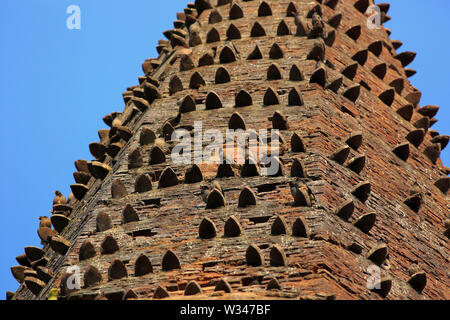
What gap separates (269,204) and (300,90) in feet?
10.3

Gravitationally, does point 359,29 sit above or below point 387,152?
above

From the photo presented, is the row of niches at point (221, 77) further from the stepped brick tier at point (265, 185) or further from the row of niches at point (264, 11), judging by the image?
the row of niches at point (264, 11)

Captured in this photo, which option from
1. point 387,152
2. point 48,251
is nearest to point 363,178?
point 387,152

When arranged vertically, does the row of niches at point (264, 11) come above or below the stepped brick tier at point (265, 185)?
above

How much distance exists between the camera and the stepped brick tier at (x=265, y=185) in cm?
1343

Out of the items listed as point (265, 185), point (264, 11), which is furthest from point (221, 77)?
point (265, 185)

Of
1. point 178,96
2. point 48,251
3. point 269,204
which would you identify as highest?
point 178,96

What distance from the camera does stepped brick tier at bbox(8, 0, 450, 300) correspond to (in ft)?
→ 44.1

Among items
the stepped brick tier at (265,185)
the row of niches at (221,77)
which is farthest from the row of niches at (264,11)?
the row of niches at (221,77)

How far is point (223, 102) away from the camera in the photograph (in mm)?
17250

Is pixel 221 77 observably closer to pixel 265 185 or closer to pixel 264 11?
pixel 264 11

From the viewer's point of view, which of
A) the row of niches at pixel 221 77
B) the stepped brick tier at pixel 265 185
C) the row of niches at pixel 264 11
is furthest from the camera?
the row of niches at pixel 264 11
